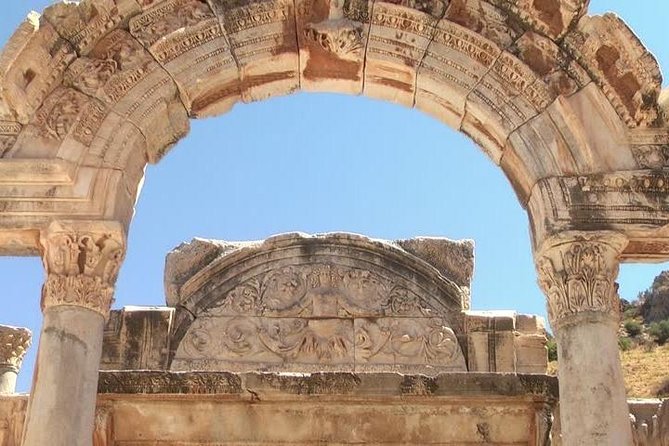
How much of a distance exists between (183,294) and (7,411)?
3560 mm

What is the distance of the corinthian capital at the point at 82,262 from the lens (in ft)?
26.6

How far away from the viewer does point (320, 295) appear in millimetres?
14188

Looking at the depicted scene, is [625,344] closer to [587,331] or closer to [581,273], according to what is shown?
[581,273]

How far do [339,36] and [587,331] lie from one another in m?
3.50

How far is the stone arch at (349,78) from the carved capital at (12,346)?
4.93 metres

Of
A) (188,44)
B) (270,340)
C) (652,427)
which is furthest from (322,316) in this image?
(188,44)

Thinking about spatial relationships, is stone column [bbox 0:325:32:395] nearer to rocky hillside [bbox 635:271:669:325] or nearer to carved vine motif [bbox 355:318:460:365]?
carved vine motif [bbox 355:318:460:365]

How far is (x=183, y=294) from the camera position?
14266 mm

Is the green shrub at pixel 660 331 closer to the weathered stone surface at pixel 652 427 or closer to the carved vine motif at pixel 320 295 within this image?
the carved vine motif at pixel 320 295

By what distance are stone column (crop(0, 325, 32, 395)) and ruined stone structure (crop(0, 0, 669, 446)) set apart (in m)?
4.91

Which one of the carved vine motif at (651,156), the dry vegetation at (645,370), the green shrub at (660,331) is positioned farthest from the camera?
the green shrub at (660,331)

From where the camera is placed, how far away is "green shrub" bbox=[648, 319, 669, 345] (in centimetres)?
4889

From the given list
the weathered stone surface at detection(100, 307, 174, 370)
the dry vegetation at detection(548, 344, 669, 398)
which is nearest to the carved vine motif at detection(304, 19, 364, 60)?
the weathered stone surface at detection(100, 307, 174, 370)

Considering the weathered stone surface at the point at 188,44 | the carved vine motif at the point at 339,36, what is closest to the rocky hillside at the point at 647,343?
the carved vine motif at the point at 339,36
